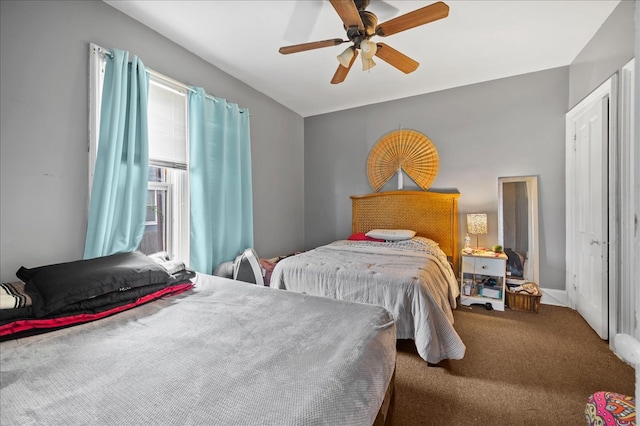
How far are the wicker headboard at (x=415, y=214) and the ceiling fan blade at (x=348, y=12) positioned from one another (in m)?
2.40

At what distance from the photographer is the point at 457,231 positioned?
3.47 metres

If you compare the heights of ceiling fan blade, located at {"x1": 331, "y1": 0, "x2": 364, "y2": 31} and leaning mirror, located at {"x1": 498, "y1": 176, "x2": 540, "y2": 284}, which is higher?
ceiling fan blade, located at {"x1": 331, "y1": 0, "x2": 364, "y2": 31}

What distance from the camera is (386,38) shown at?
2527mm

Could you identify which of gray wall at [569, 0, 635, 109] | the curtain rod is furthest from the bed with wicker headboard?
the curtain rod

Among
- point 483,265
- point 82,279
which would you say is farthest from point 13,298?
point 483,265

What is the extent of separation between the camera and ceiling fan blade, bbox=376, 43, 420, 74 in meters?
2.07

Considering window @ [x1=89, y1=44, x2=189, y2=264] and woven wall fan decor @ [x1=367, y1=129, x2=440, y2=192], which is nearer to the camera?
window @ [x1=89, y1=44, x2=189, y2=264]

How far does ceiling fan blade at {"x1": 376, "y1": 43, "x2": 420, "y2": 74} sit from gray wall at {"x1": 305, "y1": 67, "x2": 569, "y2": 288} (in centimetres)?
164

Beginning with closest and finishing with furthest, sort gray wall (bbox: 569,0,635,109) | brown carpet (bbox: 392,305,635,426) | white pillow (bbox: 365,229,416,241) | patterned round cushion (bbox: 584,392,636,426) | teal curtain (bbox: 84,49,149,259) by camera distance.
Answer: patterned round cushion (bbox: 584,392,636,426), brown carpet (bbox: 392,305,635,426), teal curtain (bbox: 84,49,149,259), gray wall (bbox: 569,0,635,109), white pillow (bbox: 365,229,416,241)

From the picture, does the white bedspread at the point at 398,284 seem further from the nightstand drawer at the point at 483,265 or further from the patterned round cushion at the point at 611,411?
the patterned round cushion at the point at 611,411

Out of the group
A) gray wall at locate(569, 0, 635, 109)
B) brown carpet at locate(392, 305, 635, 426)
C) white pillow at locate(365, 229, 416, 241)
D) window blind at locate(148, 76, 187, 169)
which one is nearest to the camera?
brown carpet at locate(392, 305, 635, 426)

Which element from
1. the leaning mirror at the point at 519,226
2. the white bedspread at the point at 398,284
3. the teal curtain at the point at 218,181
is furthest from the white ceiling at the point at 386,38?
the white bedspread at the point at 398,284

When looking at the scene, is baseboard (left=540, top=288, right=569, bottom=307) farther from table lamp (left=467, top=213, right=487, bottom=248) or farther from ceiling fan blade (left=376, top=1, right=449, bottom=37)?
ceiling fan blade (left=376, top=1, right=449, bottom=37)

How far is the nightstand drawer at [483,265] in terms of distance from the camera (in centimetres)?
301
